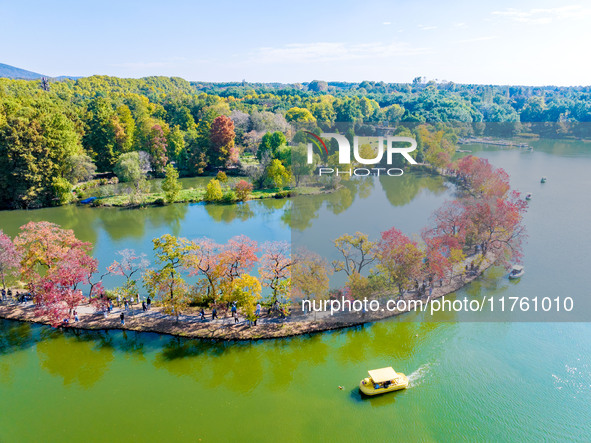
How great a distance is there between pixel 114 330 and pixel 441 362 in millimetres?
14233

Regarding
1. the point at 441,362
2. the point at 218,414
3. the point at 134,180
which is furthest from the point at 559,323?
the point at 134,180

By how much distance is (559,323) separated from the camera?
1783 centimetres

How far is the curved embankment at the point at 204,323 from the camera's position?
16797mm

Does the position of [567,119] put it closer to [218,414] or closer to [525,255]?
[525,255]

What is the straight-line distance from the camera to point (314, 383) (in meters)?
14.4

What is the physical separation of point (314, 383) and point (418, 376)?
4.02 m

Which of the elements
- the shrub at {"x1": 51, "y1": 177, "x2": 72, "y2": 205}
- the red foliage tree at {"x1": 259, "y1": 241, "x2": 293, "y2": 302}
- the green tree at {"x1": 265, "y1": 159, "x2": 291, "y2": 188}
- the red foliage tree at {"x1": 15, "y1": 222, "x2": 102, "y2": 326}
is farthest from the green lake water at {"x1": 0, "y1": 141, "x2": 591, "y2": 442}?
the green tree at {"x1": 265, "y1": 159, "x2": 291, "y2": 188}

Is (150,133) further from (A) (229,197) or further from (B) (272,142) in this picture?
(A) (229,197)

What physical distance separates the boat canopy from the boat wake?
796 mm

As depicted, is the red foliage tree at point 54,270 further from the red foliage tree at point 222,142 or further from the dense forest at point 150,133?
the red foliage tree at point 222,142

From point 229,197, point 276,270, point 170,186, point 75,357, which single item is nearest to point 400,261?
point 276,270

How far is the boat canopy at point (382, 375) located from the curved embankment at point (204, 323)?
3533 mm

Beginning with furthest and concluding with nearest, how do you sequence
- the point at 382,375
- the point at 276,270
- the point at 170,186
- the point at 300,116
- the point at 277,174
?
the point at 300,116, the point at 277,174, the point at 170,186, the point at 276,270, the point at 382,375

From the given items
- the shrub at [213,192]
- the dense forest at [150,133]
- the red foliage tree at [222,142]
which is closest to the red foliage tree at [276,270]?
the shrub at [213,192]
